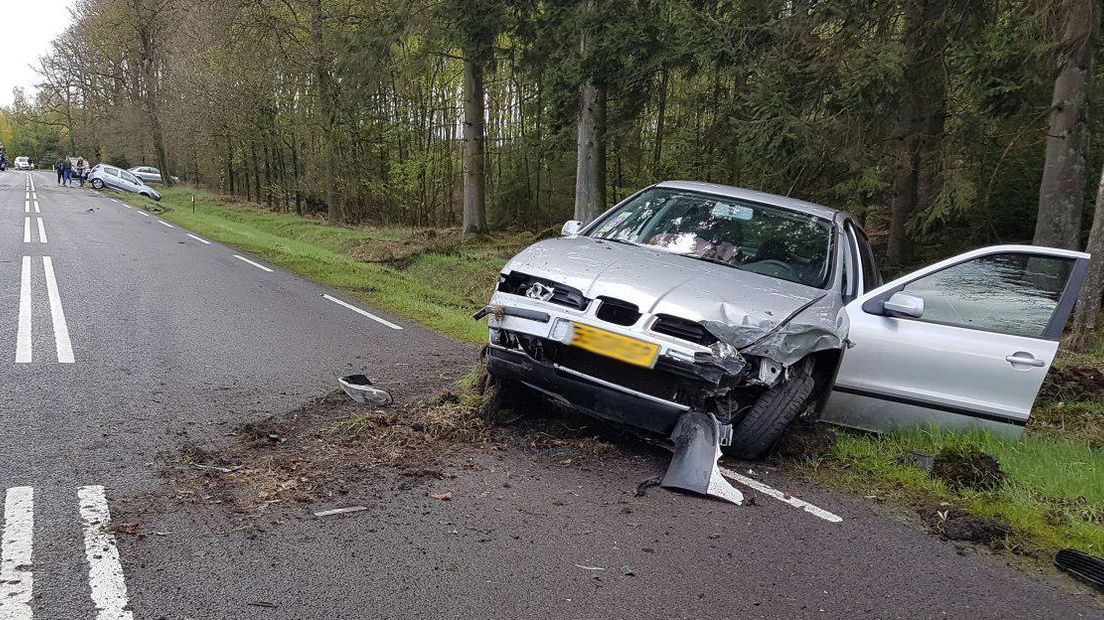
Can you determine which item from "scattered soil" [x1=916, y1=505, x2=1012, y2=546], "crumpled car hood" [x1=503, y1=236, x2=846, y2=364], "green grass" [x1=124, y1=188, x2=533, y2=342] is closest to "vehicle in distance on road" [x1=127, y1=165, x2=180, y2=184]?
"green grass" [x1=124, y1=188, x2=533, y2=342]

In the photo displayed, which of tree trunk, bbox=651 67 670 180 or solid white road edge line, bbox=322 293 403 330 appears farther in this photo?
tree trunk, bbox=651 67 670 180

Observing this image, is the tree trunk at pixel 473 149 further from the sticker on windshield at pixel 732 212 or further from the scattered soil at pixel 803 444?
the scattered soil at pixel 803 444

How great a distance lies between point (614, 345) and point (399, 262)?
1297 cm

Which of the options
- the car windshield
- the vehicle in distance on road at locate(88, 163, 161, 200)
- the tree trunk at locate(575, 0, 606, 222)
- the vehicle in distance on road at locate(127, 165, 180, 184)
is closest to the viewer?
the car windshield

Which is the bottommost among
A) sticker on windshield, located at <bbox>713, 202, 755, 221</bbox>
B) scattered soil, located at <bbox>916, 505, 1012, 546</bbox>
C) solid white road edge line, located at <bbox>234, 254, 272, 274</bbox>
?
scattered soil, located at <bbox>916, 505, 1012, 546</bbox>

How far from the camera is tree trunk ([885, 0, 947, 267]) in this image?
11.4 meters

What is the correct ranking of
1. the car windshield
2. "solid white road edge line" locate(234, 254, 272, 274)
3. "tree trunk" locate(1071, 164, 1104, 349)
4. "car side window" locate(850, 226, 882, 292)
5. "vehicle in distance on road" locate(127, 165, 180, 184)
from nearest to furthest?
1. the car windshield
2. "car side window" locate(850, 226, 882, 292)
3. "tree trunk" locate(1071, 164, 1104, 349)
4. "solid white road edge line" locate(234, 254, 272, 274)
5. "vehicle in distance on road" locate(127, 165, 180, 184)

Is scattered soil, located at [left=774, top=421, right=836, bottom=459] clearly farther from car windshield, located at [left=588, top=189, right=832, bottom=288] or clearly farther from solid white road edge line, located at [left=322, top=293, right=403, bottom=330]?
solid white road edge line, located at [left=322, top=293, right=403, bottom=330]

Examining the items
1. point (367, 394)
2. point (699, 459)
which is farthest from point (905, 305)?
point (367, 394)

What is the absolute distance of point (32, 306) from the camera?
29.0 feet

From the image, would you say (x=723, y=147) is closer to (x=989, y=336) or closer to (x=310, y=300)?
(x=310, y=300)

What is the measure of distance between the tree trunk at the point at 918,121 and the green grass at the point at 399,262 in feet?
24.7

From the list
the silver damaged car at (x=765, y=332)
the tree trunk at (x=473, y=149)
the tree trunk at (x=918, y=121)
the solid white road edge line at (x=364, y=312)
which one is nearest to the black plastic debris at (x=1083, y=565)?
the silver damaged car at (x=765, y=332)

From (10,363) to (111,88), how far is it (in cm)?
5560
